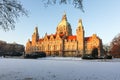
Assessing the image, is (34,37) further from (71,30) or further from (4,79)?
(4,79)

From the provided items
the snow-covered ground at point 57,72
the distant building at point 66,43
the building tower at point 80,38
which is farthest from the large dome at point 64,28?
the snow-covered ground at point 57,72

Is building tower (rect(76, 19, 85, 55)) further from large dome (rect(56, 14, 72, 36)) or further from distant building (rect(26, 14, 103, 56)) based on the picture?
large dome (rect(56, 14, 72, 36))

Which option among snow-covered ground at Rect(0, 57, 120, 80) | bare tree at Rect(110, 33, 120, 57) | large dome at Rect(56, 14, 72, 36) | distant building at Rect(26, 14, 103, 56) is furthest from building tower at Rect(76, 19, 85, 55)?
snow-covered ground at Rect(0, 57, 120, 80)

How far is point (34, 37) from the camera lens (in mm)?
189000

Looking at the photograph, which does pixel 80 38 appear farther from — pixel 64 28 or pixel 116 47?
pixel 116 47

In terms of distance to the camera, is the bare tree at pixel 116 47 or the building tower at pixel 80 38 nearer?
the bare tree at pixel 116 47

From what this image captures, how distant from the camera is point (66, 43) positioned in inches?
6781

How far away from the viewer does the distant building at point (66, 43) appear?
164 metres

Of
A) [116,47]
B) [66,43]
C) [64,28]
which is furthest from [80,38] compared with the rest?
[116,47]

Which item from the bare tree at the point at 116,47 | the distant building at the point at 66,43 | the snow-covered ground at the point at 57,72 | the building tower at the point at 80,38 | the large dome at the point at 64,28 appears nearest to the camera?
the snow-covered ground at the point at 57,72

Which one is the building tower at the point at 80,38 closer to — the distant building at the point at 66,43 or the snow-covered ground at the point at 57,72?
the distant building at the point at 66,43

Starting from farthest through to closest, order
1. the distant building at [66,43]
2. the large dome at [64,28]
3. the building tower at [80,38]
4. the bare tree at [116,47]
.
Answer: the large dome at [64,28] → the building tower at [80,38] → the distant building at [66,43] → the bare tree at [116,47]

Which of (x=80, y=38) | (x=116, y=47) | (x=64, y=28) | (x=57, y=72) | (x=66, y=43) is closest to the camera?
(x=57, y=72)

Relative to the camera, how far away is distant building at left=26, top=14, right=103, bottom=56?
164125mm
